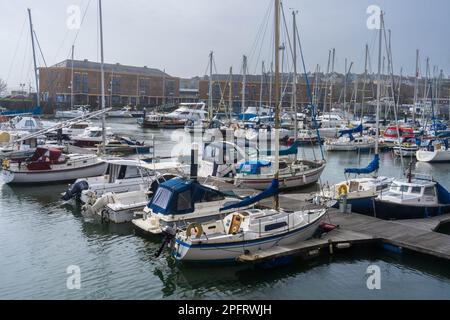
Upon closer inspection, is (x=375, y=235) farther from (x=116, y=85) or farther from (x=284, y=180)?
(x=116, y=85)

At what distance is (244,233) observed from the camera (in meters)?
15.9

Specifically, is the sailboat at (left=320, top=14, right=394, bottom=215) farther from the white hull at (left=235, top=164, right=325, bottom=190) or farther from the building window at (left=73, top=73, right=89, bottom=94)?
the building window at (left=73, top=73, right=89, bottom=94)

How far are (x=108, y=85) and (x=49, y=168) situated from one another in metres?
95.9

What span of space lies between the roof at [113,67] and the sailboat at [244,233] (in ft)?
336

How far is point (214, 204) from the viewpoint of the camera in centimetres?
1945

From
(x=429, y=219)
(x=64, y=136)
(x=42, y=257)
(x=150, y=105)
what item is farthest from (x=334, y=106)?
(x=42, y=257)

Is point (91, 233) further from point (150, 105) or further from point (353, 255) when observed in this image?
point (150, 105)

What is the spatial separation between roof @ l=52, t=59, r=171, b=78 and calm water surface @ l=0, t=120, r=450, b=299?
327 ft

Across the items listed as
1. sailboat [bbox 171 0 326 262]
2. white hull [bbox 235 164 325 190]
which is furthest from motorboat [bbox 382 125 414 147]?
sailboat [bbox 171 0 326 262]

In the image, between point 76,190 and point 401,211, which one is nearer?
point 401,211

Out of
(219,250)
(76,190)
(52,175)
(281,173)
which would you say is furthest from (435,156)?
(219,250)

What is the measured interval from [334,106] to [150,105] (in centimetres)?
4969
